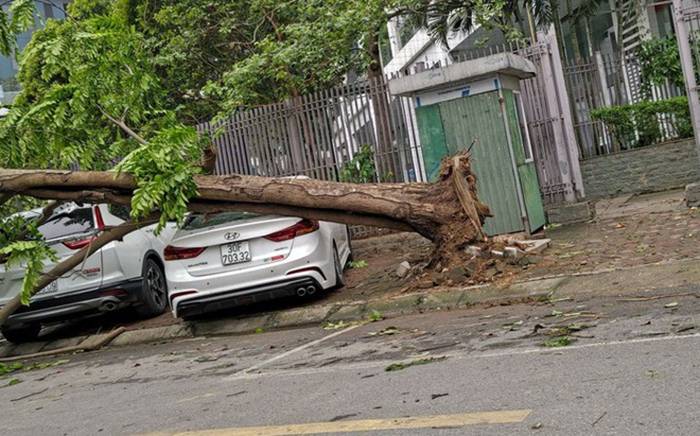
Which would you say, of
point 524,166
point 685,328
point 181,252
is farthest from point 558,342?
point 524,166

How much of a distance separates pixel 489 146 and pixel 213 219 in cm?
370

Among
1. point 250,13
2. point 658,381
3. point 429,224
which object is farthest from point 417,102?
point 250,13

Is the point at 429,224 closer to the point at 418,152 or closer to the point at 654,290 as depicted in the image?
the point at 654,290

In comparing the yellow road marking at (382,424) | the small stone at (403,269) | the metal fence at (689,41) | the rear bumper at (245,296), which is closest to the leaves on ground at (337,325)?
the rear bumper at (245,296)

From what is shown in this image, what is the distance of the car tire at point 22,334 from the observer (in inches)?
481

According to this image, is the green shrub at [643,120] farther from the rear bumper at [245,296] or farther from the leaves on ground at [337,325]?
the leaves on ground at [337,325]

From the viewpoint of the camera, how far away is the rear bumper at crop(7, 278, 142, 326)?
37.4 ft

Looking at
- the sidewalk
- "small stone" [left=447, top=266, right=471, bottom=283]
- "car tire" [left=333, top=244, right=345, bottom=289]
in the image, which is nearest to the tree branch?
the sidewalk

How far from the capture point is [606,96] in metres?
17.0

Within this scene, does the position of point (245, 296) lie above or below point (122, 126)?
below

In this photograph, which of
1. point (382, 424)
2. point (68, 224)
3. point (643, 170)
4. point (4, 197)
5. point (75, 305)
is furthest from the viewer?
point (643, 170)

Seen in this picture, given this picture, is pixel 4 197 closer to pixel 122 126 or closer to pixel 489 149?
pixel 122 126

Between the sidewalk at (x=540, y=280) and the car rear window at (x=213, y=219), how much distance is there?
3.78 ft

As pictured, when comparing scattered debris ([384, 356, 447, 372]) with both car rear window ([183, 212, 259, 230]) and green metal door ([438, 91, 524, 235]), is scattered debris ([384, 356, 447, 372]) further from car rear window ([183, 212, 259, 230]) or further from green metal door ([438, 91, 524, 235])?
green metal door ([438, 91, 524, 235])
